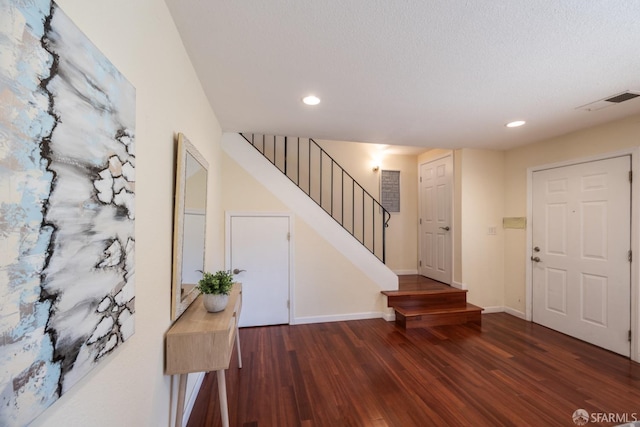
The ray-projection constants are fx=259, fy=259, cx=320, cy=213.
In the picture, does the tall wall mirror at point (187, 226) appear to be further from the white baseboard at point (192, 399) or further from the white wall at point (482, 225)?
the white wall at point (482, 225)

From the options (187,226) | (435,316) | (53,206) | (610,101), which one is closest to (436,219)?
(435,316)

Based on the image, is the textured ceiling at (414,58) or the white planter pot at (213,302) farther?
the white planter pot at (213,302)

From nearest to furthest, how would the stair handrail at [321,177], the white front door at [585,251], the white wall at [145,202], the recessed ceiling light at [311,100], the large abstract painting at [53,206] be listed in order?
1. the large abstract painting at [53,206]
2. the white wall at [145,202]
3. the recessed ceiling light at [311,100]
4. the white front door at [585,251]
5. the stair handrail at [321,177]

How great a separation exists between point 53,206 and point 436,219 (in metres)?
4.81

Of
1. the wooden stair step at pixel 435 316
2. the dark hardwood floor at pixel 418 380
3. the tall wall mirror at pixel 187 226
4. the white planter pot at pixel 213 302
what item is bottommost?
the dark hardwood floor at pixel 418 380

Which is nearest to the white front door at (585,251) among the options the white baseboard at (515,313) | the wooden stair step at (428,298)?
the white baseboard at (515,313)

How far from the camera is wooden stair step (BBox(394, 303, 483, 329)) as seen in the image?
3.45 metres

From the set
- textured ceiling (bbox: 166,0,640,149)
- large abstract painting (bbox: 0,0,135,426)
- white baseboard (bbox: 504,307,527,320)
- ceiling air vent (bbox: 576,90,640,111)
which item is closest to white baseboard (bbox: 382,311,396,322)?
white baseboard (bbox: 504,307,527,320)

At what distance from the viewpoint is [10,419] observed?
1.69ft

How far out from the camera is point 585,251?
3.09m

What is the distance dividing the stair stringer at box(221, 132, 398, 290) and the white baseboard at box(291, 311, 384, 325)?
0.40 metres

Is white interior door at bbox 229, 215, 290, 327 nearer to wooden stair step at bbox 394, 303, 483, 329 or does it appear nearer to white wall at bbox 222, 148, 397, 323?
white wall at bbox 222, 148, 397, 323

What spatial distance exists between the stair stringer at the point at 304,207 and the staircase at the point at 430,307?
8.6 inches

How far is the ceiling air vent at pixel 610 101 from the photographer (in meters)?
2.21
